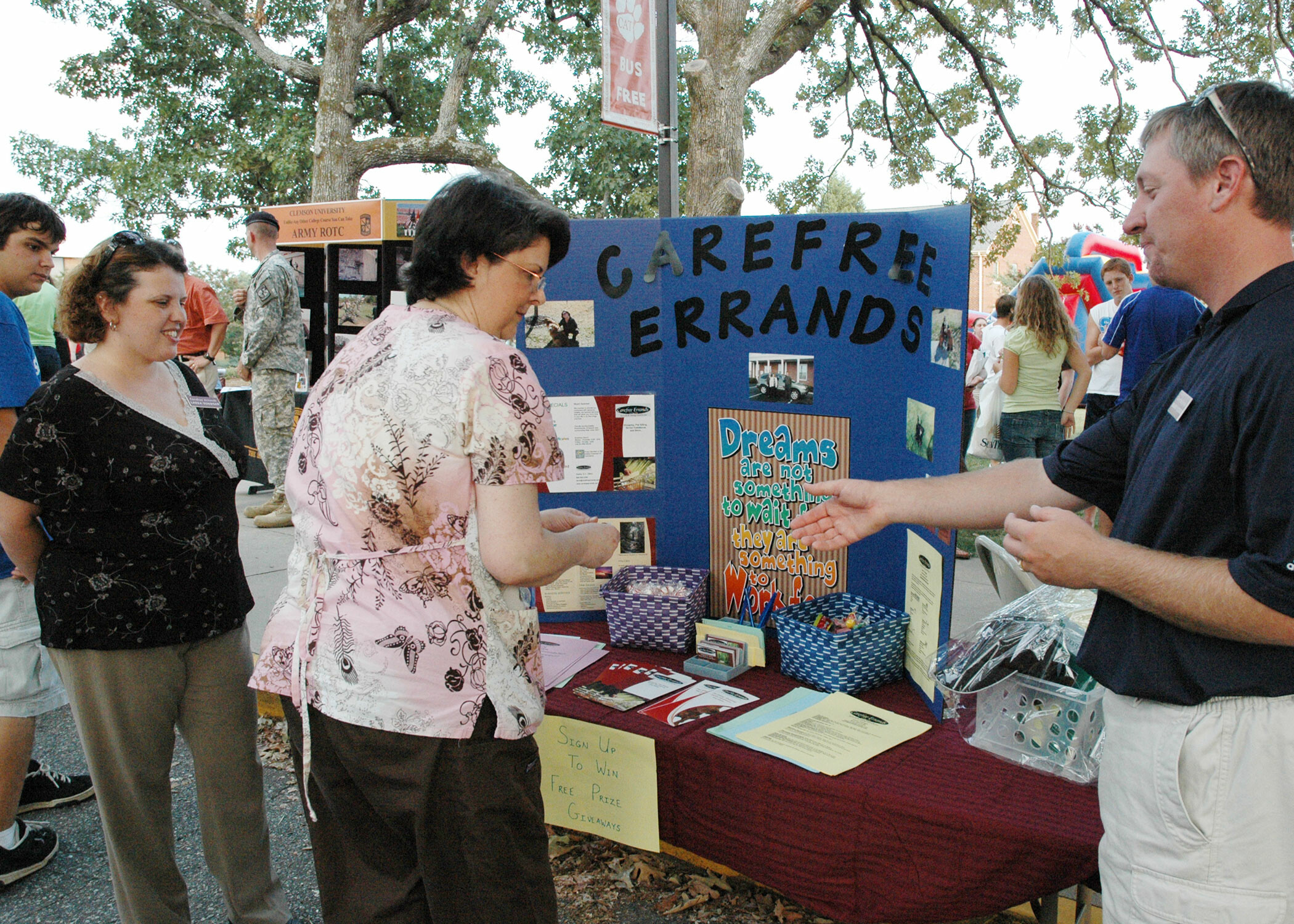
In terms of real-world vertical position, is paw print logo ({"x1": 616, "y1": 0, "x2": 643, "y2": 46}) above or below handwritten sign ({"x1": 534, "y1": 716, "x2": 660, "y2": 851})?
above

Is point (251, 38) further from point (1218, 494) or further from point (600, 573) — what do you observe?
point (1218, 494)

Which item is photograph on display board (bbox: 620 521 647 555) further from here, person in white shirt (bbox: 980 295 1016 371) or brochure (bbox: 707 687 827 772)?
person in white shirt (bbox: 980 295 1016 371)

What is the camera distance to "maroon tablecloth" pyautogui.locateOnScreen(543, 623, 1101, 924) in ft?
5.18

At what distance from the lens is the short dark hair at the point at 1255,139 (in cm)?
108

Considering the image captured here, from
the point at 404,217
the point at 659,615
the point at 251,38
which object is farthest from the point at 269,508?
the point at 251,38

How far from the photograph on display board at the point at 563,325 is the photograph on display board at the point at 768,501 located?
48cm

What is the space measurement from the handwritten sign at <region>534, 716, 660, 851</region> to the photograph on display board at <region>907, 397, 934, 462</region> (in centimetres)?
96

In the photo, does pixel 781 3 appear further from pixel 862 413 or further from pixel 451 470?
pixel 451 470

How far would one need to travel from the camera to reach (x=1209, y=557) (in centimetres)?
111

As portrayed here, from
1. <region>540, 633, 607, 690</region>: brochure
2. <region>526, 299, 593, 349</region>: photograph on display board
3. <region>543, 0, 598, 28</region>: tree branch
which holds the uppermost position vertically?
<region>543, 0, 598, 28</region>: tree branch

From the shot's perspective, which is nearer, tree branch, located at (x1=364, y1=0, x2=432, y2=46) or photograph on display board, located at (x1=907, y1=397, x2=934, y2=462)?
photograph on display board, located at (x1=907, y1=397, x2=934, y2=462)

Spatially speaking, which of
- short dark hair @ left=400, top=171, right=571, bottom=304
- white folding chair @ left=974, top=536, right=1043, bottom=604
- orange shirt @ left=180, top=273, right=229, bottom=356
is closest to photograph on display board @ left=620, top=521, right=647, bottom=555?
white folding chair @ left=974, top=536, right=1043, bottom=604

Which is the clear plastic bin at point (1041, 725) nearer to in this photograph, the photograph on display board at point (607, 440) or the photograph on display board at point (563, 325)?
the photograph on display board at point (607, 440)

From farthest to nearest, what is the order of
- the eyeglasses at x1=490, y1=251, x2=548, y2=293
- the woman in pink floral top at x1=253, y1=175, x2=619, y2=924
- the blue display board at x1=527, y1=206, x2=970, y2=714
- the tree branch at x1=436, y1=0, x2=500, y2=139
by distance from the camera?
the tree branch at x1=436, y1=0, x2=500, y2=139 → the blue display board at x1=527, y1=206, x2=970, y2=714 → the eyeglasses at x1=490, y1=251, x2=548, y2=293 → the woman in pink floral top at x1=253, y1=175, x2=619, y2=924
